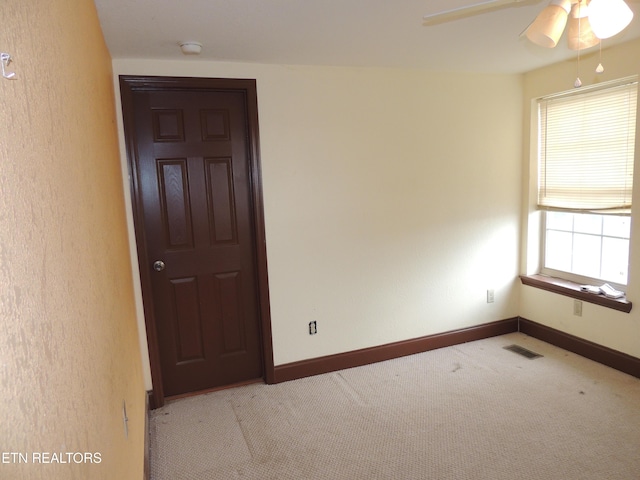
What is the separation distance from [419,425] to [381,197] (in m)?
1.61

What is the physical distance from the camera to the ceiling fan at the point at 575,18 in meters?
1.32

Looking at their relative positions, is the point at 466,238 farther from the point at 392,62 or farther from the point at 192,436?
the point at 192,436

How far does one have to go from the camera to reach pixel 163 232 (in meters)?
2.82

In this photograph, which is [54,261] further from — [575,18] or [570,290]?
[570,290]

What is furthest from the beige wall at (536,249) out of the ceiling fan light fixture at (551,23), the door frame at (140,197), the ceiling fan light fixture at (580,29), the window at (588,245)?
the door frame at (140,197)

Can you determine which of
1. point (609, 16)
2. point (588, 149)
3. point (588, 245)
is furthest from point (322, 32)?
point (588, 245)

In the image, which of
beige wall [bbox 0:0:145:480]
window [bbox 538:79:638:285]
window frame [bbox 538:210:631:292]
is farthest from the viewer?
window frame [bbox 538:210:631:292]

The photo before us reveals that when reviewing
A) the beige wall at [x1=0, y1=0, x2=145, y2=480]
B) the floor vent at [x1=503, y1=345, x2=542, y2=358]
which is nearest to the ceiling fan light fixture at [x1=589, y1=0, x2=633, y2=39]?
the beige wall at [x1=0, y1=0, x2=145, y2=480]

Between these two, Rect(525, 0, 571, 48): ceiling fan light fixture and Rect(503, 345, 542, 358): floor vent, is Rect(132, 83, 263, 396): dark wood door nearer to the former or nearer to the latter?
Rect(525, 0, 571, 48): ceiling fan light fixture

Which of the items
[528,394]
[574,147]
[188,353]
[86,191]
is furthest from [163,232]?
[574,147]

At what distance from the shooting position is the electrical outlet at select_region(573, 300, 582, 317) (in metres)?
3.31

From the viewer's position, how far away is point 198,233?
2896 mm

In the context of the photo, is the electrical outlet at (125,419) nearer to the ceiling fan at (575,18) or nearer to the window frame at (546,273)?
the ceiling fan at (575,18)

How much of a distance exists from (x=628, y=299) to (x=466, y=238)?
1190 millimetres
